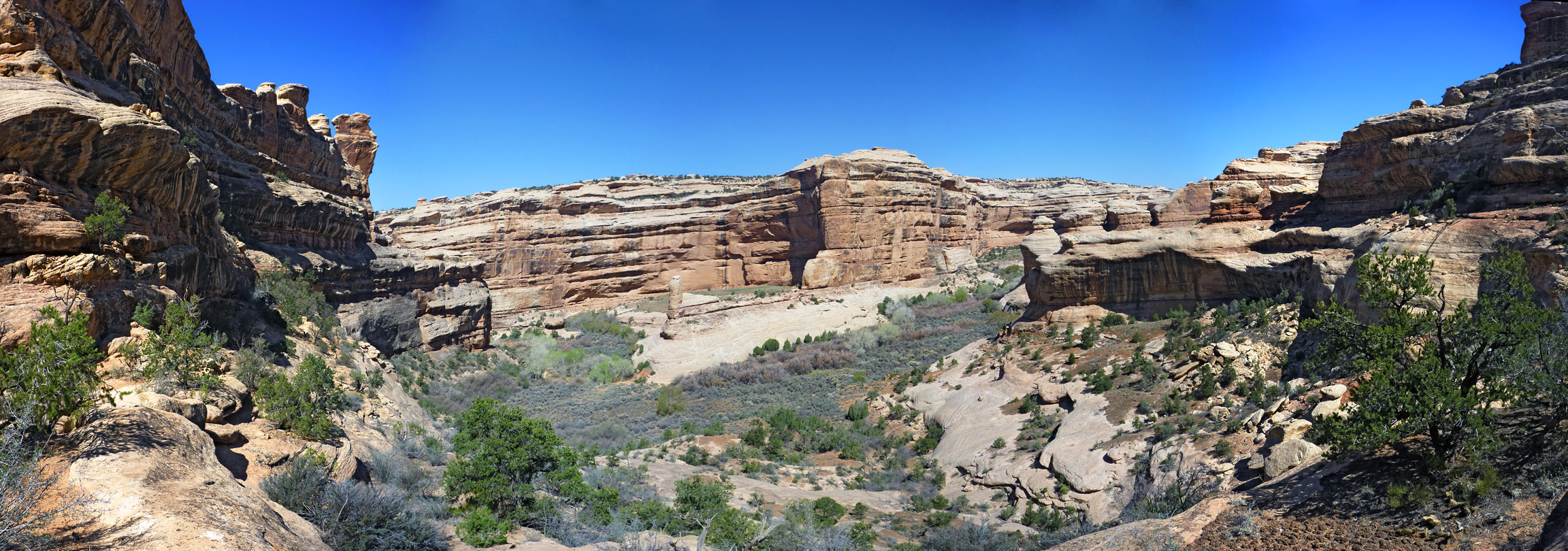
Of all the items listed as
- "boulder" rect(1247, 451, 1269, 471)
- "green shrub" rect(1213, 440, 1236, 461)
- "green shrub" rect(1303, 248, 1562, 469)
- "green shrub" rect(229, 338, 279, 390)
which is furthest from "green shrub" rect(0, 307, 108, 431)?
"green shrub" rect(1213, 440, 1236, 461)

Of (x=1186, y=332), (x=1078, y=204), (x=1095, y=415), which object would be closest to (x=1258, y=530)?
(x=1095, y=415)

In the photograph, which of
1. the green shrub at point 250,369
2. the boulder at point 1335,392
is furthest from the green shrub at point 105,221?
the boulder at point 1335,392

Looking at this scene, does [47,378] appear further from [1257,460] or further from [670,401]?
[670,401]

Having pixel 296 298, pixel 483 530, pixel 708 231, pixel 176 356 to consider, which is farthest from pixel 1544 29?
pixel 708 231

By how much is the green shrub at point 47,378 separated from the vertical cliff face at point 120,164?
6.03 feet

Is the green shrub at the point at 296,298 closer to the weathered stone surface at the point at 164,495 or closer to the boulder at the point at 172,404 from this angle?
the boulder at the point at 172,404

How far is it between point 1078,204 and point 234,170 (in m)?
56.3

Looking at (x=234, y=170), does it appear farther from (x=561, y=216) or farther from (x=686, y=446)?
(x=561, y=216)

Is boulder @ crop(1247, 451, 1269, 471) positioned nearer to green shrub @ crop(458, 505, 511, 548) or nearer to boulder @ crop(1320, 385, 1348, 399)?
boulder @ crop(1320, 385, 1348, 399)

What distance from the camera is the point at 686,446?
20203 millimetres

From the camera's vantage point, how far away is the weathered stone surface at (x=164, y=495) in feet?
17.0

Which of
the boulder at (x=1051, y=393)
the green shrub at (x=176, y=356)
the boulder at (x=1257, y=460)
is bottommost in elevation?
the boulder at (x=1051, y=393)

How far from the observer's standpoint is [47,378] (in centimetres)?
627

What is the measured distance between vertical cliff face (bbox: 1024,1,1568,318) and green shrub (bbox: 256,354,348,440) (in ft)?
66.5
